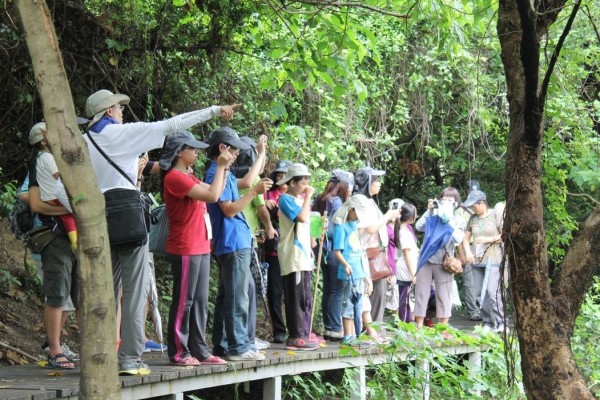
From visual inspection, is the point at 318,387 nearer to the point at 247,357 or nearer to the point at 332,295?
the point at 332,295

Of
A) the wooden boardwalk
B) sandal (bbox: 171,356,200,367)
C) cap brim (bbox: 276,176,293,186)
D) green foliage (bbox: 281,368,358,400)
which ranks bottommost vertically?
green foliage (bbox: 281,368,358,400)

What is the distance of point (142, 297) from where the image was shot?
6.46 m

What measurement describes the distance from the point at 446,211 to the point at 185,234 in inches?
210

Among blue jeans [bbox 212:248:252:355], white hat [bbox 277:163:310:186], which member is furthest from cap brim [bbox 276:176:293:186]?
blue jeans [bbox 212:248:252:355]

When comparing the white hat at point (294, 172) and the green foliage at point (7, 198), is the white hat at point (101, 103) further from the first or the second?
the green foliage at point (7, 198)

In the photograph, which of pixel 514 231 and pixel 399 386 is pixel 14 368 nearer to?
pixel 399 386

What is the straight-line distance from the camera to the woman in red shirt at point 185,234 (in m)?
7.05

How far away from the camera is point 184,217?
7.13 meters

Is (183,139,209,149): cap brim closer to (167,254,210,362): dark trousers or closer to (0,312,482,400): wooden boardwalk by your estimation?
(167,254,210,362): dark trousers

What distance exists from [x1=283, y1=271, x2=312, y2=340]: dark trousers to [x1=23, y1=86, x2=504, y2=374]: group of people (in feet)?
0.04

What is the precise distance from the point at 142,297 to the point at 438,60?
35.3 feet

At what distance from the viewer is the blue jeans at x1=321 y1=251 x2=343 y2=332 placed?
9836 millimetres

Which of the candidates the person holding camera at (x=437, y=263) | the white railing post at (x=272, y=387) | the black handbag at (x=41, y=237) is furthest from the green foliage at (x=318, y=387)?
the black handbag at (x=41, y=237)

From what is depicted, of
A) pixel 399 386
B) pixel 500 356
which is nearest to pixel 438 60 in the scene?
pixel 500 356
